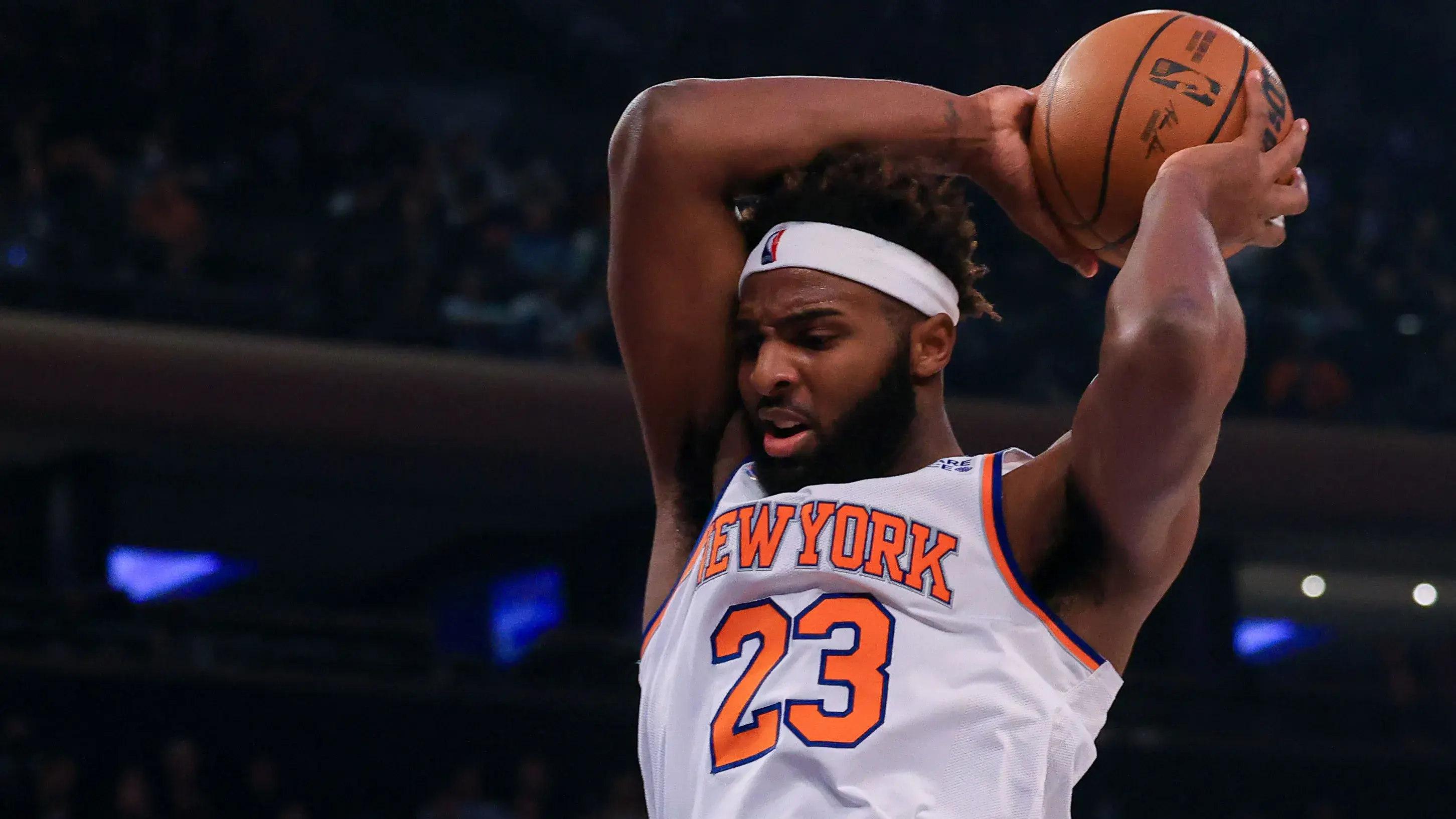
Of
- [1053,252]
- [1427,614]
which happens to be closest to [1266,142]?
[1053,252]

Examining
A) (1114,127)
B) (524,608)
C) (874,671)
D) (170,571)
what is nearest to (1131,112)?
(1114,127)

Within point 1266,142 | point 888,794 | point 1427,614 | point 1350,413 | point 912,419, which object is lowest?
point 1427,614

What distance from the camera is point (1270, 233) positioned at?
237 cm

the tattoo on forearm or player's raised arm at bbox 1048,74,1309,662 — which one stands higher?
the tattoo on forearm

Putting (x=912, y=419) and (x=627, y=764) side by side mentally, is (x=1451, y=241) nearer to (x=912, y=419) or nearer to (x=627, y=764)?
(x=627, y=764)

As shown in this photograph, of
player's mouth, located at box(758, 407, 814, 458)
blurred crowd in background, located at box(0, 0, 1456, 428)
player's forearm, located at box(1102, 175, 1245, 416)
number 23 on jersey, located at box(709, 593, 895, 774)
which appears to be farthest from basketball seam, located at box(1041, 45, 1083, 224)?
A: blurred crowd in background, located at box(0, 0, 1456, 428)

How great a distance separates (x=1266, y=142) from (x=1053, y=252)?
40cm

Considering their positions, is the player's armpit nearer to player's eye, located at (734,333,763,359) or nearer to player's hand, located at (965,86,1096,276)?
player's eye, located at (734,333,763,359)

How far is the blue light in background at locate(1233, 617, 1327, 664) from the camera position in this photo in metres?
13.8

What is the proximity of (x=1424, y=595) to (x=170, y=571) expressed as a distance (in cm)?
1029

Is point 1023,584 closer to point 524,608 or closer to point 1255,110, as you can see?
point 1255,110

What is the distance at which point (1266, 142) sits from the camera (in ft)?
7.50

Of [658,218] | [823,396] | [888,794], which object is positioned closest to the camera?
[888,794]

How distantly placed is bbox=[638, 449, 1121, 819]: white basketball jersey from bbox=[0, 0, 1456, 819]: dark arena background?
6630mm
